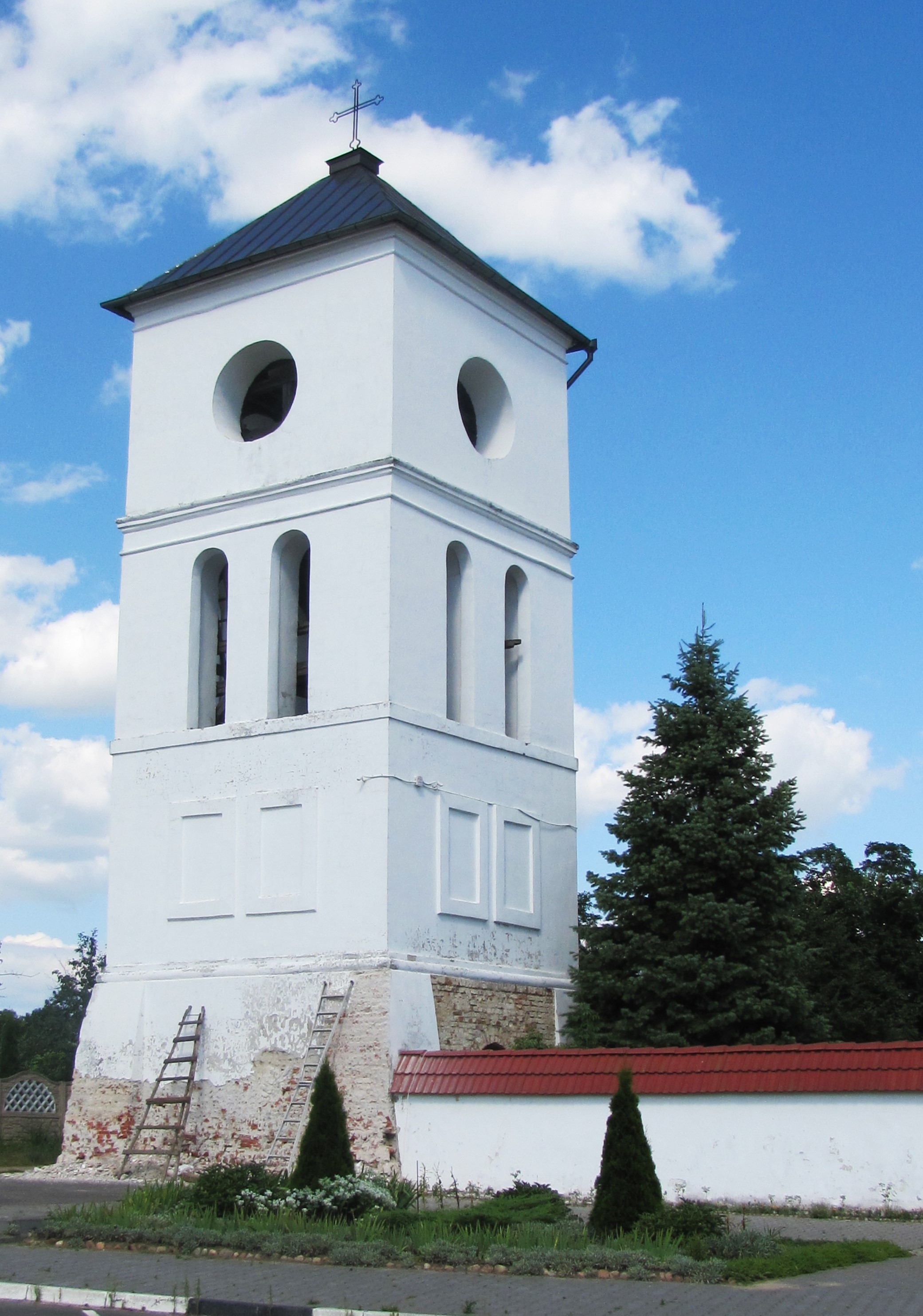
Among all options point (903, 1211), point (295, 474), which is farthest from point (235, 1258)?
point (295, 474)

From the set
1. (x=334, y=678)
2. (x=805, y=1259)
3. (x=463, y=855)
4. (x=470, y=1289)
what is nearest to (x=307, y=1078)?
(x=463, y=855)

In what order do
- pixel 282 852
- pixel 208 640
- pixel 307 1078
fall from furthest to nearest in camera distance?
1. pixel 208 640
2. pixel 282 852
3. pixel 307 1078

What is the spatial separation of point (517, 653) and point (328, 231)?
6.58m

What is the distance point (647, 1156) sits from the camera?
467 inches

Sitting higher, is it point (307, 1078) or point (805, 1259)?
point (307, 1078)

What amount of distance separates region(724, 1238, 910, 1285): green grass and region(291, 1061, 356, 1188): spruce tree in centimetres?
399

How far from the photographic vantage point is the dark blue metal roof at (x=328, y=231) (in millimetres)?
21625

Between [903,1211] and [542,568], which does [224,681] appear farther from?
[903,1211]

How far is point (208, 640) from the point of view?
2223 centimetres

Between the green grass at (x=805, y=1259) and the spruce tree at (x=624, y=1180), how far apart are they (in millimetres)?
1043

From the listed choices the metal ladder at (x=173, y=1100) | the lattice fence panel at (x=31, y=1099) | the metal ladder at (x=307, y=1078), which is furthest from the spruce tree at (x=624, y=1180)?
the lattice fence panel at (x=31, y=1099)

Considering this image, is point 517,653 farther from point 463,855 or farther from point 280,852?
point 280,852

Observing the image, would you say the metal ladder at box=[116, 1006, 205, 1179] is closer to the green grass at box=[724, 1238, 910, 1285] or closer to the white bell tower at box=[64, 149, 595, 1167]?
the white bell tower at box=[64, 149, 595, 1167]

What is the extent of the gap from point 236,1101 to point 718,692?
27.2ft
